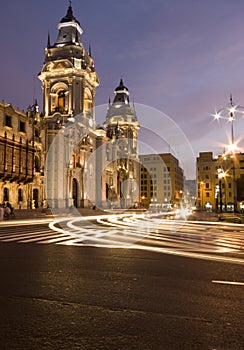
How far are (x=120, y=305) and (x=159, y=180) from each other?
124977 millimetres

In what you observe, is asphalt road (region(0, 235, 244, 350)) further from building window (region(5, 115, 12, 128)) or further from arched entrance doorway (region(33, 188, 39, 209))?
arched entrance doorway (region(33, 188, 39, 209))

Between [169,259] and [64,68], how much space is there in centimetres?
5778

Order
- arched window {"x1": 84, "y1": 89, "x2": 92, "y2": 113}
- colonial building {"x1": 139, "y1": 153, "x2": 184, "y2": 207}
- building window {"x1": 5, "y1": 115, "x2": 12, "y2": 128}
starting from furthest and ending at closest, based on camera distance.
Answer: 1. colonial building {"x1": 139, "y1": 153, "x2": 184, "y2": 207}
2. arched window {"x1": 84, "y1": 89, "x2": 92, "y2": 113}
3. building window {"x1": 5, "y1": 115, "x2": 12, "y2": 128}

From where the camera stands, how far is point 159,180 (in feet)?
424

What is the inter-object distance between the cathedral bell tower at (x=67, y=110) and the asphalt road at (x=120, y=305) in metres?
45.5

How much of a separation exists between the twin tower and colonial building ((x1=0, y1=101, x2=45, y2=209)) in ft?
9.11

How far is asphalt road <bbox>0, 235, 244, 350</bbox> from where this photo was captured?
3.85 m

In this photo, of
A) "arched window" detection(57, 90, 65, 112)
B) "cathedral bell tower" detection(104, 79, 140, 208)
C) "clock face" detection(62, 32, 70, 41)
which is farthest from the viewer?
"cathedral bell tower" detection(104, 79, 140, 208)

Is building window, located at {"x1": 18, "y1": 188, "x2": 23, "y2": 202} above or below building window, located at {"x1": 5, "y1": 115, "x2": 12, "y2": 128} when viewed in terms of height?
below

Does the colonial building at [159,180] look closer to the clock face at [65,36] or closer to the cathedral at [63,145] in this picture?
the cathedral at [63,145]

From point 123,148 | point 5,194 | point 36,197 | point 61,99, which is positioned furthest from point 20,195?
point 123,148

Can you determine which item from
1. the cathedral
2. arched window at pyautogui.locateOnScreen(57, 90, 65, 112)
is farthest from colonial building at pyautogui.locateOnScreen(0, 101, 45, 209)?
arched window at pyautogui.locateOnScreen(57, 90, 65, 112)

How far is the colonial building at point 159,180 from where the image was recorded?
12656 cm

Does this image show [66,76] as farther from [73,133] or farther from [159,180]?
[159,180]
